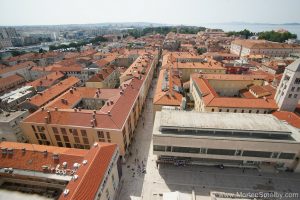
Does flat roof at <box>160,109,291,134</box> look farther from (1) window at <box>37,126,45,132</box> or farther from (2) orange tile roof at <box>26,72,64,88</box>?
(2) orange tile roof at <box>26,72,64,88</box>

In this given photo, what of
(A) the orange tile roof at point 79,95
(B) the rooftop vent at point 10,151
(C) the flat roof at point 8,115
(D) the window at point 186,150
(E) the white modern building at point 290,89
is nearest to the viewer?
(B) the rooftop vent at point 10,151

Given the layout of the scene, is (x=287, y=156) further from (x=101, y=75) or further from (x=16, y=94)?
(x=16, y=94)

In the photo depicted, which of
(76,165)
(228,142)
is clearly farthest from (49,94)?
(228,142)

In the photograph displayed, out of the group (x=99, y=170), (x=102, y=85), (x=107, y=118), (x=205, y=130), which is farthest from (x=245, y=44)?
(x=99, y=170)

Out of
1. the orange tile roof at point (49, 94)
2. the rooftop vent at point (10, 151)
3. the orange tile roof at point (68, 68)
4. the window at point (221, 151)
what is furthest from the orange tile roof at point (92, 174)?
the orange tile roof at point (68, 68)

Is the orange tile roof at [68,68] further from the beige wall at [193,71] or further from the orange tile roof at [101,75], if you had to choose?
the beige wall at [193,71]

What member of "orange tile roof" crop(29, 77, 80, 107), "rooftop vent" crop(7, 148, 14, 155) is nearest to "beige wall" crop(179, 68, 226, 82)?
"orange tile roof" crop(29, 77, 80, 107)
